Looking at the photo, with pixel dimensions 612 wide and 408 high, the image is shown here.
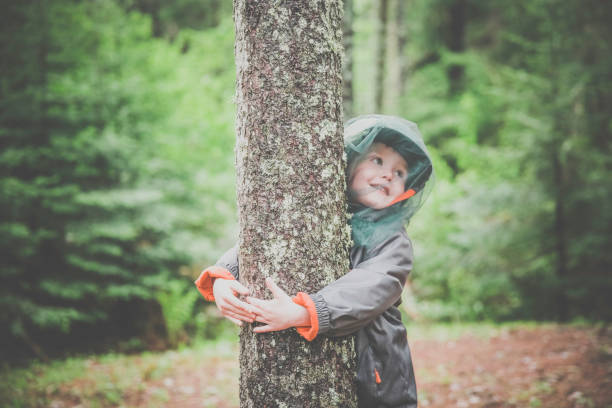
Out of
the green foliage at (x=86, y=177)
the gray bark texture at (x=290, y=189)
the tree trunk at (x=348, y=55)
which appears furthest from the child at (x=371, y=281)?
the green foliage at (x=86, y=177)

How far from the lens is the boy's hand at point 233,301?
171 centimetres

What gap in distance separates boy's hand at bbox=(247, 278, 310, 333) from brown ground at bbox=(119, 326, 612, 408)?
298cm

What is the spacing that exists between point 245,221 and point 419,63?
58.2 feet

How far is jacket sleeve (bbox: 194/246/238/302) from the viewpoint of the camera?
1888mm

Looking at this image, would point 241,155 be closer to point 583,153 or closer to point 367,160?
point 367,160

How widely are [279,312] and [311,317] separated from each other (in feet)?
0.47

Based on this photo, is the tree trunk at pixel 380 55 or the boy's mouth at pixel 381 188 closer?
the boy's mouth at pixel 381 188

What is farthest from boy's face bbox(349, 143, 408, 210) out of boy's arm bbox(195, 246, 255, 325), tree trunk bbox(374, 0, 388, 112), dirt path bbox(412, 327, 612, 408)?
tree trunk bbox(374, 0, 388, 112)

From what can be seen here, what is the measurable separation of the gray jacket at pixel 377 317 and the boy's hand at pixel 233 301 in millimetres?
365

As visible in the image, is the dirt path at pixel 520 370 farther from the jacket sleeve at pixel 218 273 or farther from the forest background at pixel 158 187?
the jacket sleeve at pixel 218 273

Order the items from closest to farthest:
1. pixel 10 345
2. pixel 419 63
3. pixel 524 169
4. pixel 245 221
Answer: pixel 245 221, pixel 10 345, pixel 524 169, pixel 419 63

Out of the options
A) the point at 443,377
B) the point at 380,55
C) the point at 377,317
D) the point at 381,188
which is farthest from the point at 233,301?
the point at 380,55

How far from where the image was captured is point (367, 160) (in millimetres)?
2018

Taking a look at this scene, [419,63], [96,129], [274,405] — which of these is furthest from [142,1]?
[274,405]
